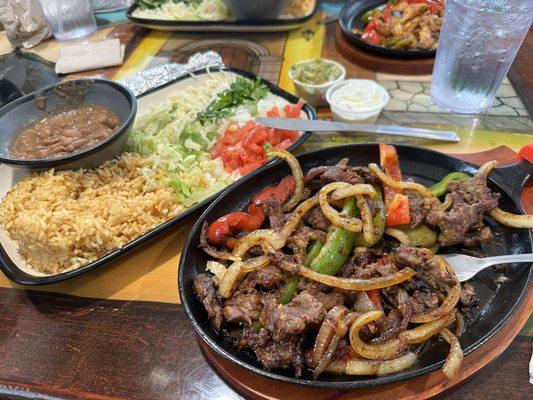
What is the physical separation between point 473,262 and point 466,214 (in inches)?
9.3

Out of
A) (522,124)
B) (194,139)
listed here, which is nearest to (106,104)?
(194,139)

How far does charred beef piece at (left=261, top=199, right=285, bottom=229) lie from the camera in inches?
82.0

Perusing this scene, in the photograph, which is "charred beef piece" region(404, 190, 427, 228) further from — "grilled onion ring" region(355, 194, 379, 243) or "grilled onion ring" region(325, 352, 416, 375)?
"grilled onion ring" region(325, 352, 416, 375)

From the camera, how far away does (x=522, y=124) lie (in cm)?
305

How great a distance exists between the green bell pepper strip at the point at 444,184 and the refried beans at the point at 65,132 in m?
2.04

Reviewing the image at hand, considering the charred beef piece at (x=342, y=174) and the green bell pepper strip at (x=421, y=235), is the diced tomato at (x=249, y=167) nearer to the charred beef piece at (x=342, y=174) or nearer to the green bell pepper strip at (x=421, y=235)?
the charred beef piece at (x=342, y=174)

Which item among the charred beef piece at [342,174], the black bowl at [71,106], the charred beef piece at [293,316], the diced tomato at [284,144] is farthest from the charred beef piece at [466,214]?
the black bowl at [71,106]

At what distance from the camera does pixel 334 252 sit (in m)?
1.86

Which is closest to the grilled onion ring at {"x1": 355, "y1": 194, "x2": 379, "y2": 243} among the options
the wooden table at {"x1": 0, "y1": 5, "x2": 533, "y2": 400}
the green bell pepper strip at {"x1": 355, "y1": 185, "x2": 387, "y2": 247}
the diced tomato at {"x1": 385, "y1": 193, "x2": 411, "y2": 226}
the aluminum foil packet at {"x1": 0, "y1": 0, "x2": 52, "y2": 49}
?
the green bell pepper strip at {"x1": 355, "y1": 185, "x2": 387, "y2": 247}

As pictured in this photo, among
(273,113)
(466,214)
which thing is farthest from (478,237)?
(273,113)

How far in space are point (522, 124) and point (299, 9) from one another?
9.17 feet

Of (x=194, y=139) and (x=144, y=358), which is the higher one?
(x=194, y=139)

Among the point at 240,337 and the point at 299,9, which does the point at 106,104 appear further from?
the point at 299,9

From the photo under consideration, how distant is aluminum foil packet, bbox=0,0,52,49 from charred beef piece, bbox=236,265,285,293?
4.38m
